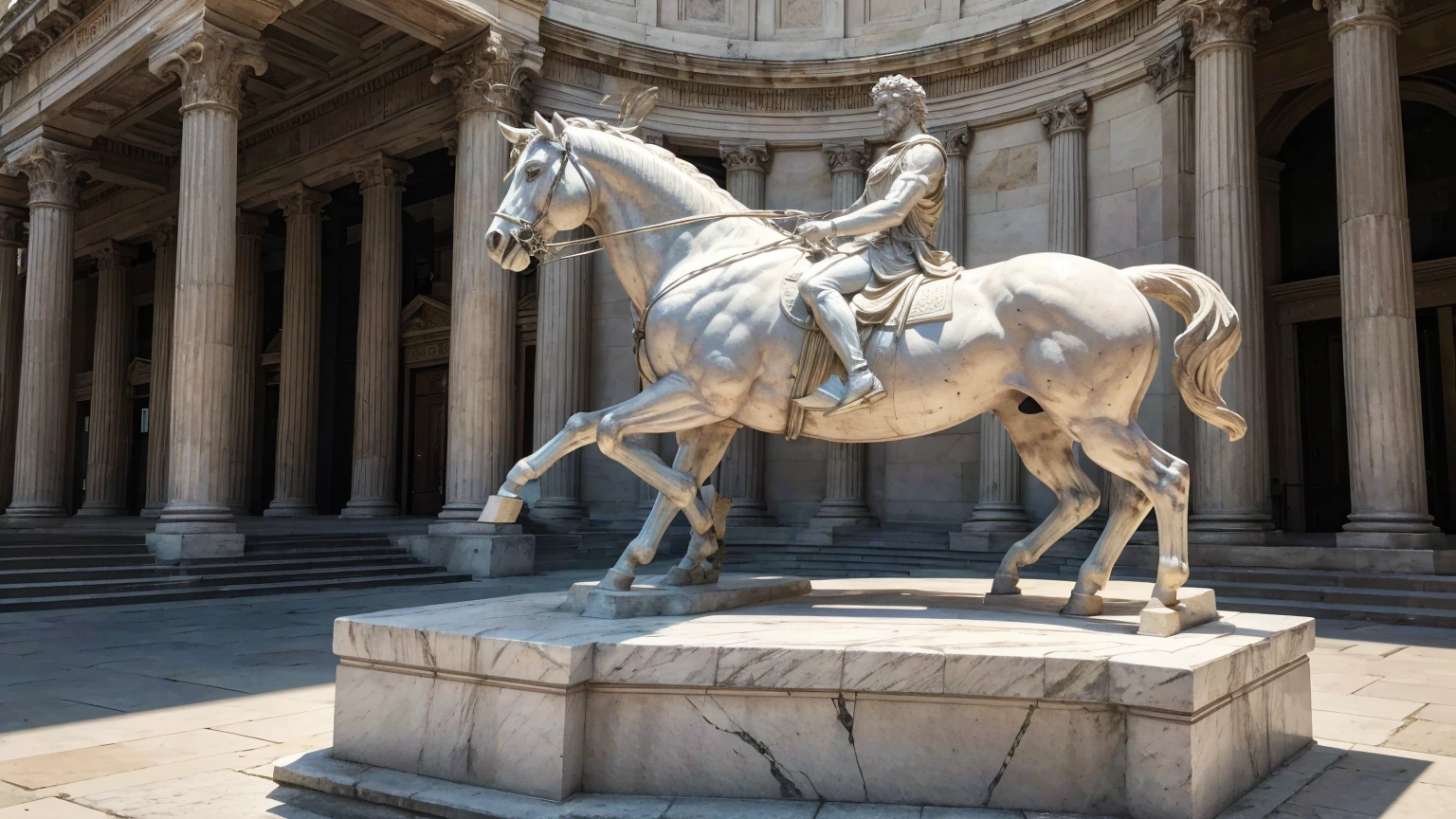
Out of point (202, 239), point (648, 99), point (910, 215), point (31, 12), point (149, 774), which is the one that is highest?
point (31, 12)

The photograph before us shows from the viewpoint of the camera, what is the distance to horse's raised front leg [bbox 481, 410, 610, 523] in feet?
17.7

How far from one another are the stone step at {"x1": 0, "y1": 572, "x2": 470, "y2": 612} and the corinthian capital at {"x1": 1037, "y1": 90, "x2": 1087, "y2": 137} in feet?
40.5

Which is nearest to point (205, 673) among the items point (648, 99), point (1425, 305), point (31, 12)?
point (648, 99)

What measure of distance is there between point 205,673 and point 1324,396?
18283 millimetres

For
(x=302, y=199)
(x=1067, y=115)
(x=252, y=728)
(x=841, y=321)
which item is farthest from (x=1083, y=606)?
(x=302, y=199)

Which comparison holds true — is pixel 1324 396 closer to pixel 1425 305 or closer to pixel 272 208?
pixel 1425 305

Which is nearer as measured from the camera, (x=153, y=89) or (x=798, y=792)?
(x=798, y=792)

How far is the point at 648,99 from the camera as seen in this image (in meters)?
6.50

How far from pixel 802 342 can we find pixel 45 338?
19965mm

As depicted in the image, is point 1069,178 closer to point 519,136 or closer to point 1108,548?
point 1108,548

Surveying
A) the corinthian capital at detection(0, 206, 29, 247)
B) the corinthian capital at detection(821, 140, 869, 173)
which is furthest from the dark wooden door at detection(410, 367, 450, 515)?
the corinthian capital at detection(821, 140, 869, 173)

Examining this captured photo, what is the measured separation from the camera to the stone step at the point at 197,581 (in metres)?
12.6

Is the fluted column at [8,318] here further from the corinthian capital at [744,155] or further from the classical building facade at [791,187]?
the corinthian capital at [744,155]

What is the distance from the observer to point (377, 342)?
68.9ft
